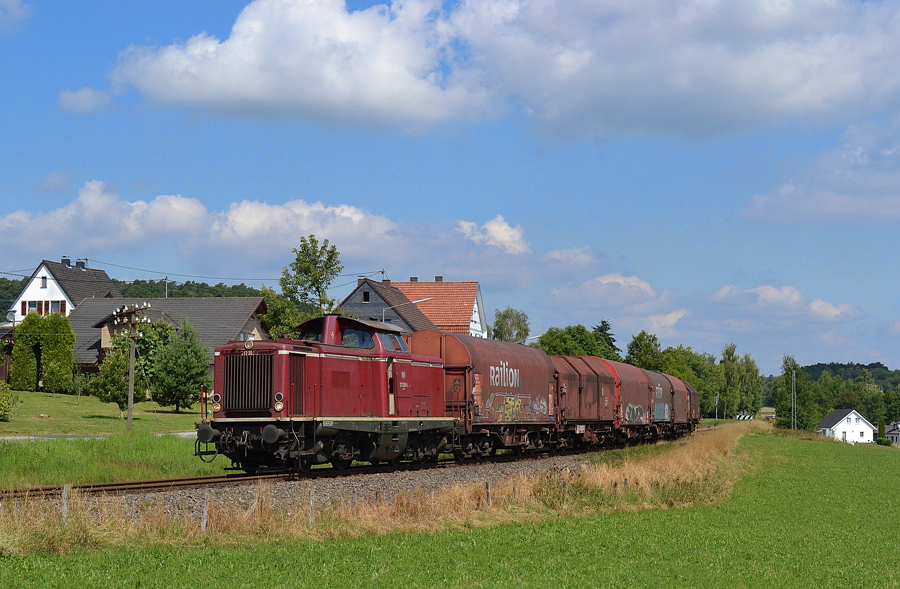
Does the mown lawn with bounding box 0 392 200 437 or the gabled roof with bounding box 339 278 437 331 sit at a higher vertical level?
the gabled roof with bounding box 339 278 437 331

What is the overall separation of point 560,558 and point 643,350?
336 ft

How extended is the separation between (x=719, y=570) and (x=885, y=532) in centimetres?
916

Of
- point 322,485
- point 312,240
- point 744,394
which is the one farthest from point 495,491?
point 744,394

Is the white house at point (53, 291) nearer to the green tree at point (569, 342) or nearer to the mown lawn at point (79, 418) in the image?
the mown lawn at point (79, 418)

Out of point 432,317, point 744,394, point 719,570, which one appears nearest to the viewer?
point 719,570

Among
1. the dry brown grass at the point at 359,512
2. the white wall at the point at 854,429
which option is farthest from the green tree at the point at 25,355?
the white wall at the point at 854,429

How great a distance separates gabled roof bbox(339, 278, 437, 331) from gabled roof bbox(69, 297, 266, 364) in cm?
1078

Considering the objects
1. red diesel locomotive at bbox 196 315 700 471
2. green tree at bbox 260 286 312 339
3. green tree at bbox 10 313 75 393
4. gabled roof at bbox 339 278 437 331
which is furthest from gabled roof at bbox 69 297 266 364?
red diesel locomotive at bbox 196 315 700 471

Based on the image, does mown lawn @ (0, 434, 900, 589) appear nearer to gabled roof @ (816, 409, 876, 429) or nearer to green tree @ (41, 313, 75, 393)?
green tree @ (41, 313, 75, 393)

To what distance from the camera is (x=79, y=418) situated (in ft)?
154

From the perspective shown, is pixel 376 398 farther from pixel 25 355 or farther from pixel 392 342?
pixel 25 355

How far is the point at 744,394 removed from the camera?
163 m

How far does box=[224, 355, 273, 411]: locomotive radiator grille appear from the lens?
2095 centimetres

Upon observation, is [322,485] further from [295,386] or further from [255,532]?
[255,532]
